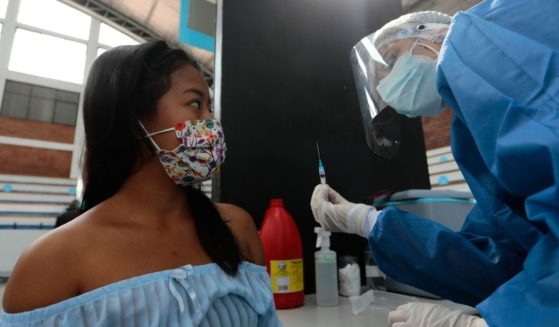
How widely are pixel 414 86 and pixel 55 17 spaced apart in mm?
6491

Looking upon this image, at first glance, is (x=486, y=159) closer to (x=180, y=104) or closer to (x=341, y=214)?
(x=341, y=214)

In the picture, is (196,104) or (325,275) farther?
(325,275)

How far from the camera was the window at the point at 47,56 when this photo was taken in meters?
5.23

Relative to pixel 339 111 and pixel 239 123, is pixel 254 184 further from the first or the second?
pixel 339 111

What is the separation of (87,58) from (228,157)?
554 cm

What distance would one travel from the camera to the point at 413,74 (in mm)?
976

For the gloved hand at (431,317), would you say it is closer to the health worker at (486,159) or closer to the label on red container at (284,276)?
the health worker at (486,159)

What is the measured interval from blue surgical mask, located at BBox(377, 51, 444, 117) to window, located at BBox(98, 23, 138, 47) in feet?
19.4

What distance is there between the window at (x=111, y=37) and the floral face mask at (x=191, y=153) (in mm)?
5880

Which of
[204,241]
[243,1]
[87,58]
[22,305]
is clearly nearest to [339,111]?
[243,1]

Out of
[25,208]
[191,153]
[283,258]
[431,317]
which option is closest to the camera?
[431,317]

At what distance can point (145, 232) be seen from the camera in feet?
2.56

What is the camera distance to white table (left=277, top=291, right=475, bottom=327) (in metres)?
0.93

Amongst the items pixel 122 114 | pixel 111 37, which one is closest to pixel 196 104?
pixel 122 114
